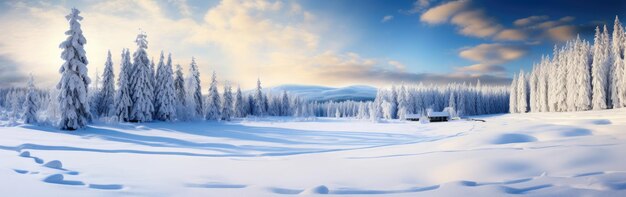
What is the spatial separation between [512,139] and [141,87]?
39149 mm

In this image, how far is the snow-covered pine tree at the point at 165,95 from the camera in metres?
41.2

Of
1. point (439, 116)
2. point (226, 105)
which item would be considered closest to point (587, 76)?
point (439, 116)

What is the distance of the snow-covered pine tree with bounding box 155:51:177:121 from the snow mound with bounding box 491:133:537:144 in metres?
38.6

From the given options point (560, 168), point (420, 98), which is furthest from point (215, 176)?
point (420, 98)

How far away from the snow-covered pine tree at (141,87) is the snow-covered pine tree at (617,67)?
69.6 metres

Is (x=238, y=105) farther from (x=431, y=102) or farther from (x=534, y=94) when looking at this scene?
(x=534, y=94)

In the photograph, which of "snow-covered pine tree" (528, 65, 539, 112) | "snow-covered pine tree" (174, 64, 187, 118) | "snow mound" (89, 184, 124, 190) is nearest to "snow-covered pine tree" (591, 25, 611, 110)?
"snow-covered pine tree" (528, 65, 539, 112)

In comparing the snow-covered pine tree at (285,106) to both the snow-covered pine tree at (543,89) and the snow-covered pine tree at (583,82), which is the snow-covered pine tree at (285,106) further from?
the snow-covered pine tree at (583,82)

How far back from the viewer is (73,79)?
26047 millimetres

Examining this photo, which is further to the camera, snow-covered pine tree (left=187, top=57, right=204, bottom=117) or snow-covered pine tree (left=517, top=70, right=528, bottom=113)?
snow-covered pine tree (left=517, top=70, right=528, bottom=113)

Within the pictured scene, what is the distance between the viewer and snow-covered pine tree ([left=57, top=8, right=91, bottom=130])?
83.4ft

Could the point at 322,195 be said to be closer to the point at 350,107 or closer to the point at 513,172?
the point at 513,172

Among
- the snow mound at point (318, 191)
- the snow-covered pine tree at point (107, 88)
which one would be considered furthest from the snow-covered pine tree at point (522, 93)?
the snow mound at point (318, 191)

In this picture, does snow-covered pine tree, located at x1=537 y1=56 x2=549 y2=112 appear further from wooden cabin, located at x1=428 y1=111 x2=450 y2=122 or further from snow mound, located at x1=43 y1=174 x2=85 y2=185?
snow mound, located at x1=43 y1=174 x2=85 y2=185
